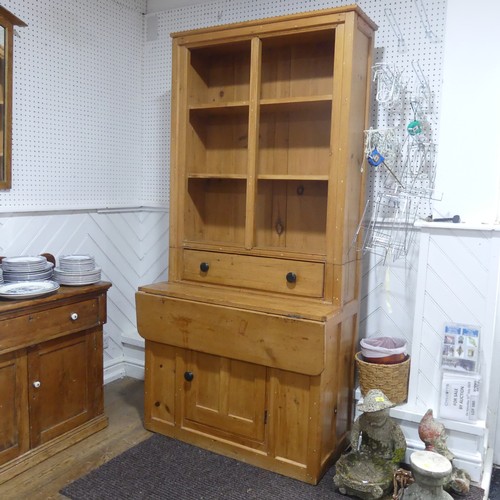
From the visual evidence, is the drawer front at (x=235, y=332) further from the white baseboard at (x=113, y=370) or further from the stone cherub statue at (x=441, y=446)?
the white baseboard at (x=113, y=370)

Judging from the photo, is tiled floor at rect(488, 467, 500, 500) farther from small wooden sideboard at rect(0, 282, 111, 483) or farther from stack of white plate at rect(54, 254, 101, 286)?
stack of white plate at rect(54, 254, 101, 286)

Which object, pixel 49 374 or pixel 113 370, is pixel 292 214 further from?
pixel 113 370

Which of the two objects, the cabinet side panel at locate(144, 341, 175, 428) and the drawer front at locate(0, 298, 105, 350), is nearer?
the drawer front at locate(0, 298, 105, 350)

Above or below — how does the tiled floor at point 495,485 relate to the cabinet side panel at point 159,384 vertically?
below

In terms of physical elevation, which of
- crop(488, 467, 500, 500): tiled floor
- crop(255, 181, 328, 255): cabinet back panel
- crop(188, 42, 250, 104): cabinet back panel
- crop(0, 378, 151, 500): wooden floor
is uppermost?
crop(188, 42, 250, 104): cabinet back panel

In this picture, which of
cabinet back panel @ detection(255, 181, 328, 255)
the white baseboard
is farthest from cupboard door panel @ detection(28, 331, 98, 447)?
cabinet back panel @ detection(255, 181, 328, 255)

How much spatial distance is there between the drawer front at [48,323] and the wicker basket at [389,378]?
56.1 inches

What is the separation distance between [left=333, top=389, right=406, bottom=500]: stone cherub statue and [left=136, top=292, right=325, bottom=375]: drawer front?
1.04 feet

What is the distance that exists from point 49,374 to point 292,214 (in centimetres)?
151

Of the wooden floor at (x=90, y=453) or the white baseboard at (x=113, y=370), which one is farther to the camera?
the white baseboard at (x=113, y=370)

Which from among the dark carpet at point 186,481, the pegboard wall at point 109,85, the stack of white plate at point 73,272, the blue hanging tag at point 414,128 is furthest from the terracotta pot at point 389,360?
the stack of white plate at point 73,272

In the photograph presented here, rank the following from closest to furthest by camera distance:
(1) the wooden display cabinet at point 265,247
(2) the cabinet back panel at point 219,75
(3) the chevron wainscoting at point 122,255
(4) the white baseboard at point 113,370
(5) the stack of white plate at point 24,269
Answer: (1) the wooden display cabinet at point 265,247 < (5) the stack of white plate at point 24,269 < (2) the cabinet back panel at point 219,75 < (3) the chevron wainscoting at point 122,255 < (4) the white baseboard at point 113,370

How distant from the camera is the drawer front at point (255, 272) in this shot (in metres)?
2.48

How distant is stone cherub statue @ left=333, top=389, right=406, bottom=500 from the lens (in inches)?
87.0
